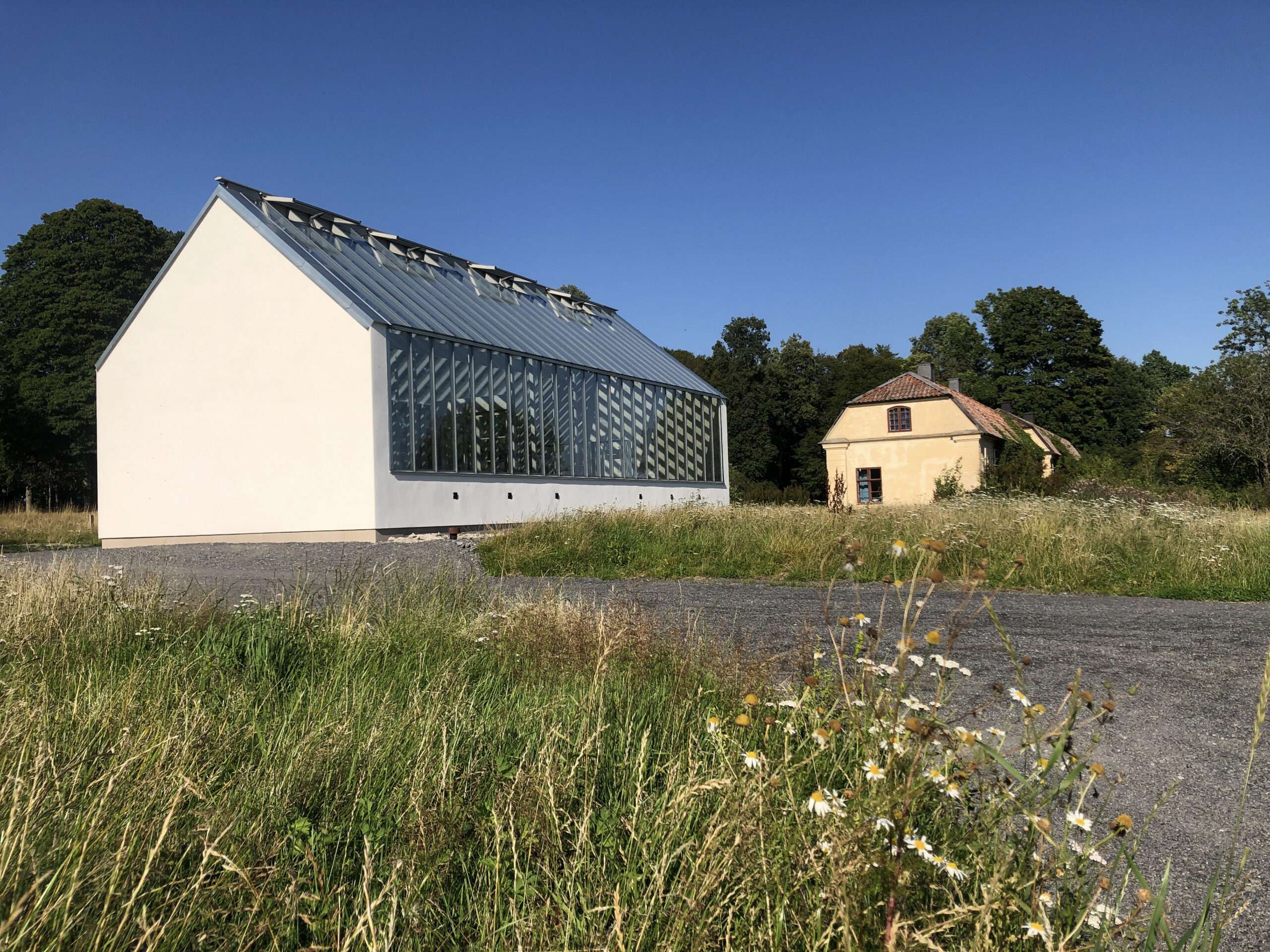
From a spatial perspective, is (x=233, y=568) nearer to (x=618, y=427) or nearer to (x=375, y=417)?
(x=375, y=417)

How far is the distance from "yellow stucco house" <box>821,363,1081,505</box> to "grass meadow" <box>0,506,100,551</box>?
25.9 meters

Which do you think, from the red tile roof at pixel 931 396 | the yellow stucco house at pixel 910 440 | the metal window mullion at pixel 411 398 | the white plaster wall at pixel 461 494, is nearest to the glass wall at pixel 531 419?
the metal window mullion at pixel 411 398

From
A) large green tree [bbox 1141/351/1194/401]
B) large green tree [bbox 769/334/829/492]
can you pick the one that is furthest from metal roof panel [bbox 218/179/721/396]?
large green tree [bbox 1141/351/1194/401]

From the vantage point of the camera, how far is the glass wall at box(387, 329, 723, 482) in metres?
18.8

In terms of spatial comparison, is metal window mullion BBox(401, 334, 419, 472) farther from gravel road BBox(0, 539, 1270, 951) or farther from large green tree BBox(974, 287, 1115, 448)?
large green tree BBox(974, 287, 1115, 448)

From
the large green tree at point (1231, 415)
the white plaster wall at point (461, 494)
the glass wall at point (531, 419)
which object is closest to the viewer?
the white plaster wall at point (461, 494)

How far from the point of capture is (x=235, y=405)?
1947 centimetres

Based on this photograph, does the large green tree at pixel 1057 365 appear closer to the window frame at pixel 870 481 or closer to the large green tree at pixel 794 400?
the large green tree at pixel 794 400

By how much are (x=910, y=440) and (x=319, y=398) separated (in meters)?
26.8

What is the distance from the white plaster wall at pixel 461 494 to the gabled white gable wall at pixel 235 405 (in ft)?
0.80

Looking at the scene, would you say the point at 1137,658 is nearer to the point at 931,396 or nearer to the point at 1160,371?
the point at 931,396

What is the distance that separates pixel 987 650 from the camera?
20.7 feet

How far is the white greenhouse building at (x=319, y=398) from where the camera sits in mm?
18141

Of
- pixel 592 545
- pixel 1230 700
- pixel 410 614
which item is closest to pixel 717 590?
pixel 592 545
